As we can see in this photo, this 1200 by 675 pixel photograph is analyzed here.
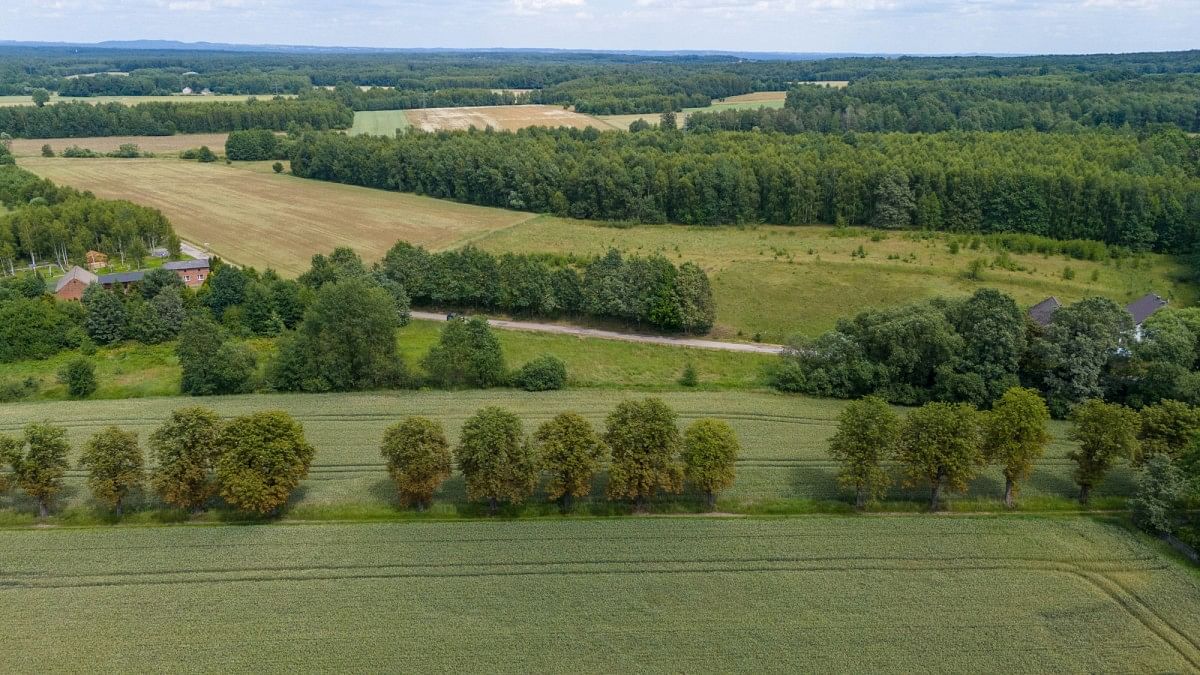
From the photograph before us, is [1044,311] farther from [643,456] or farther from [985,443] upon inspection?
[643,456]

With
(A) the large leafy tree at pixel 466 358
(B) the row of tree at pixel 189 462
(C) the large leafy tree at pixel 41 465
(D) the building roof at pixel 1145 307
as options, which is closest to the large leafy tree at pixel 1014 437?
(D) the building roof at pixel 1145 307

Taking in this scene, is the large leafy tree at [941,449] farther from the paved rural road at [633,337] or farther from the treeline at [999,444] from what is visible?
the paved rural road at [633,337]

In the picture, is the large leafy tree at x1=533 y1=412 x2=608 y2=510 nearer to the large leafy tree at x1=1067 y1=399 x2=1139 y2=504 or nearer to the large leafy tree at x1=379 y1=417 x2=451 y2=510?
the large leafy tree at x1=379 y1=417 x2=451 y2=510

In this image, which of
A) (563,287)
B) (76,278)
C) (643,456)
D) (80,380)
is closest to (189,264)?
(76,278)

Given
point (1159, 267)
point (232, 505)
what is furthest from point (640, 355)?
point (1159, 267)

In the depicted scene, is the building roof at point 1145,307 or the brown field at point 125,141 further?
the brown field at point 125,141

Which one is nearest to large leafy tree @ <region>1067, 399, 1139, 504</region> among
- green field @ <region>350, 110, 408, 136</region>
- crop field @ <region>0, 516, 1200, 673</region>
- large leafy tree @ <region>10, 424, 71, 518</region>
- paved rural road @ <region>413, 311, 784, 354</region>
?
Answer: crop field @ <region>0, 516, 1200, 673</region>

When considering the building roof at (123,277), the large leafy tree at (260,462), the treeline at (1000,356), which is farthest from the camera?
the building roof at (123,277)

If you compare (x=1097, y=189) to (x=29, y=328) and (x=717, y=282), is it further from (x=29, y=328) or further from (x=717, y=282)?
(x=29, y=328)
